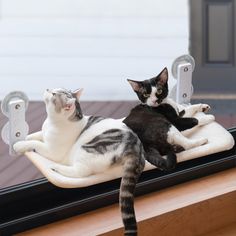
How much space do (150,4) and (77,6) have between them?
0.28 metres

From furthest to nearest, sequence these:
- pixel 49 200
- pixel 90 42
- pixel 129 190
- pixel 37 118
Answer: pixel 90 42 < pixel 37 118 < pixel 49 200 < pixel 129 190

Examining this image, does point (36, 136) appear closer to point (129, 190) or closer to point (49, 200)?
point (49, 200)

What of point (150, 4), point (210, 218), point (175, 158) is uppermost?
point (150, 4)

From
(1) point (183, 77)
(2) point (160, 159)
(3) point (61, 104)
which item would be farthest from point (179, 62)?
(3) point (61, 104)

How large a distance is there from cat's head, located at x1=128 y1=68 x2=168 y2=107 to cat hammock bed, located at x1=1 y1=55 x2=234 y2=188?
109mm

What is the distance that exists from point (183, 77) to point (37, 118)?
481 mm

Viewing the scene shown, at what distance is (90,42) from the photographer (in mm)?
2197

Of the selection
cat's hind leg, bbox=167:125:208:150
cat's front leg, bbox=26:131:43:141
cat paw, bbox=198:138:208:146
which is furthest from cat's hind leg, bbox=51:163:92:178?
cat paw, bbox=198:138:208:146

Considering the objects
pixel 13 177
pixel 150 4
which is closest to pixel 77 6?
pixel 150 4

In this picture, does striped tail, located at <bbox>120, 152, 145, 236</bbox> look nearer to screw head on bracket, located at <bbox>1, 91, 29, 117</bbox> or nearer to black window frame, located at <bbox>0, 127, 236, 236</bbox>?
black window frame, located at <bbox>0, 127, 236, 236</bbox>

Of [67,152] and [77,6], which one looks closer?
[67,152]

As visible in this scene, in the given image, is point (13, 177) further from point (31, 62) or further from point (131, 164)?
point (31, 62)

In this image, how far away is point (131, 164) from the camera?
4.00ft

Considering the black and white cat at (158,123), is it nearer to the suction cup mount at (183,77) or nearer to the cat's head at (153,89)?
the cat's head at (153,89)
